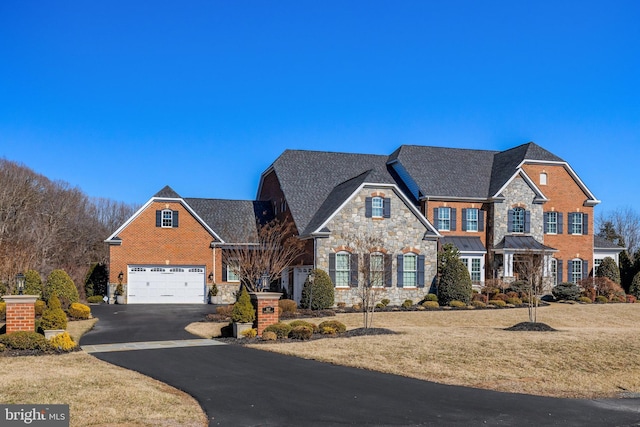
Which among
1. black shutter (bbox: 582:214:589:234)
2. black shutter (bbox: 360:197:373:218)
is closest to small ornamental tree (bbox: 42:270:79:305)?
black shutter (bbox: 360:197:373:218)

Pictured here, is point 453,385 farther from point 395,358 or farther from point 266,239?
point 266,239

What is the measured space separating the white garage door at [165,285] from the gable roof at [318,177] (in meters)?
7.36

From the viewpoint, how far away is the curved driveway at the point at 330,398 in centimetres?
1135

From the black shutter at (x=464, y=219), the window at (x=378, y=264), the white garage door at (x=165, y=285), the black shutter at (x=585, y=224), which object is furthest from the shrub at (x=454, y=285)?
the white garage door at (x=165, y=285)

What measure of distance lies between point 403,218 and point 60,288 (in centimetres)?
1825

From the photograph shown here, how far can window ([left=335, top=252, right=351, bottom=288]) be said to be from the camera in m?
35.2

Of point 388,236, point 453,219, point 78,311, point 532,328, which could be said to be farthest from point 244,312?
point 453,219

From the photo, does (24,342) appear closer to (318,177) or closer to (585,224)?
(318,177)

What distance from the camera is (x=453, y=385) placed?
14.8 meters

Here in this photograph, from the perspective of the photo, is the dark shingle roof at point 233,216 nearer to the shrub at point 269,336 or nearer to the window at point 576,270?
the shrub at point 269,336

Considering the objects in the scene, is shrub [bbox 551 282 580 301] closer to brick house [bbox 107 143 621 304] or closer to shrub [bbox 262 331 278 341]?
brick house [bbox 107 143 621 304]

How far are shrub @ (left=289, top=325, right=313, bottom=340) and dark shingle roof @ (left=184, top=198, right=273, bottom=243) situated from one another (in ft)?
63.1

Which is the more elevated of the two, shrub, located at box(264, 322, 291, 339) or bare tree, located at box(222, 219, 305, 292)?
bare tree, located at box(222, 219, 305, 292)

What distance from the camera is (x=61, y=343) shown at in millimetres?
18781
